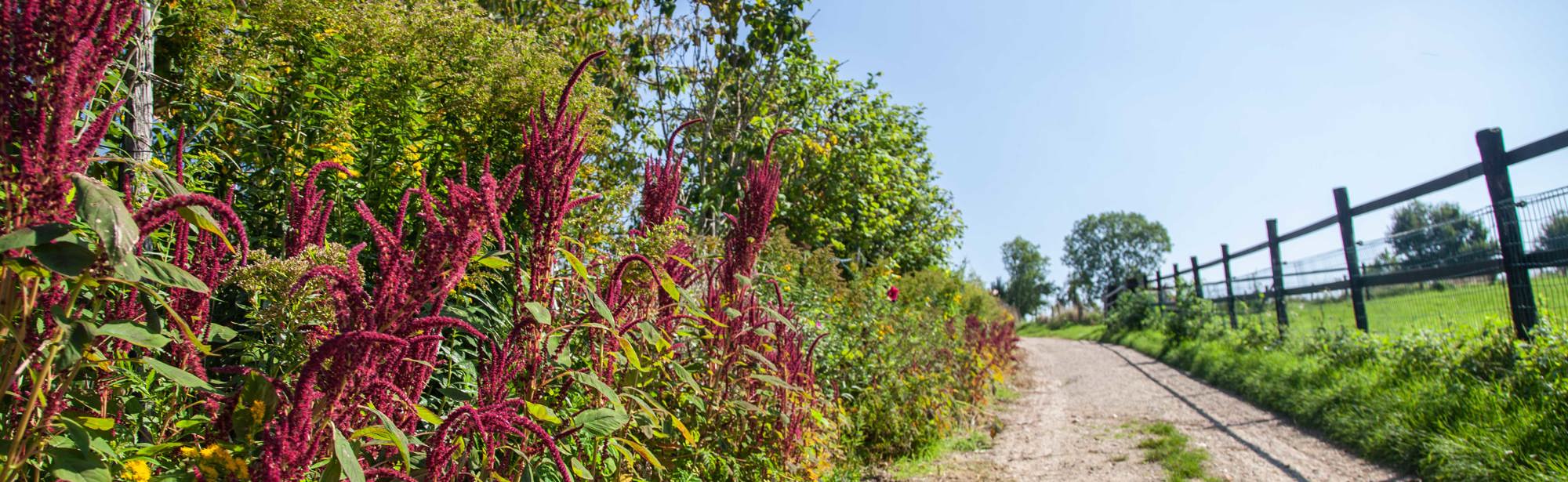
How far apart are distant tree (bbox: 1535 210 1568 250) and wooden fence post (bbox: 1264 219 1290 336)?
3727 millimetres

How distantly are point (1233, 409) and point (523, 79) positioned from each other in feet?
20.7

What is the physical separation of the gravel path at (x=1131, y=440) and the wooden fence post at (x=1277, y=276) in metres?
1.32

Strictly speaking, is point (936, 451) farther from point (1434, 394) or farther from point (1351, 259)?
point (1351, 259)

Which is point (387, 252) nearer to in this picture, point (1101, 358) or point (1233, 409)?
point (1233, 409)

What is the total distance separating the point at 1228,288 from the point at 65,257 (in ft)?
40.4

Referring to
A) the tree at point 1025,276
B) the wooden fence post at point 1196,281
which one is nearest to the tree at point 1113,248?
the tree at point 1025,276

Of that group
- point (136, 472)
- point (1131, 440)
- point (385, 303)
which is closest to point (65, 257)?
point (385, 303)

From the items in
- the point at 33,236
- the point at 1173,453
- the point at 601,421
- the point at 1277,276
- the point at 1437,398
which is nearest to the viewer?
the point at 33,236

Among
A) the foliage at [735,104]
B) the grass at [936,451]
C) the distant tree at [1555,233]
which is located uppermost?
the foliage at [735,104]

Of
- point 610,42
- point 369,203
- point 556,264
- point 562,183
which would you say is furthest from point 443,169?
point 610,42

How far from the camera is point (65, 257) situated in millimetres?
826

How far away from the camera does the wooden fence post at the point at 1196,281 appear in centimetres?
1235

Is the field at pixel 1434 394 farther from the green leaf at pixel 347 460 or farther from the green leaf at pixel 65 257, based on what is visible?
the green leaf at pixel 65 257

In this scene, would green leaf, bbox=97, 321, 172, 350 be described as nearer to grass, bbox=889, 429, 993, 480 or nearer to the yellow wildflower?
the yellow wildflower
